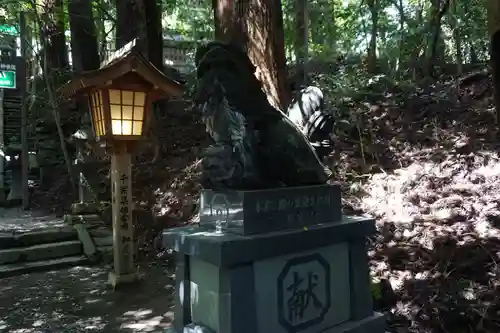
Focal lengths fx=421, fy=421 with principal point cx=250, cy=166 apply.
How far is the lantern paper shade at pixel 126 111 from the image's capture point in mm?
5000

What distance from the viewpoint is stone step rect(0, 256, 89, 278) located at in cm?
599

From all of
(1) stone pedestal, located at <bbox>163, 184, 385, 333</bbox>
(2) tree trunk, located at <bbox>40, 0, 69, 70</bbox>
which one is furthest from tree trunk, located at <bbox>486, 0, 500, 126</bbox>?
(2) tree trunk, located at <bbox>40, 0, 69, 70</bbox>

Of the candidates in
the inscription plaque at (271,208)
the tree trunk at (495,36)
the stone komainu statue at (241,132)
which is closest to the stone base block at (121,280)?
the inscription plaque at (271,208)

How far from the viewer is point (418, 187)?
233 inches

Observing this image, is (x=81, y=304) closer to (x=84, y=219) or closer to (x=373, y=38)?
(x=84, y=219)

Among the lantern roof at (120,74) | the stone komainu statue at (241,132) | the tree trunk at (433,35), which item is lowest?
the stone komainu statue at (241,132)

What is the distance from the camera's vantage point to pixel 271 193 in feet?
9.46

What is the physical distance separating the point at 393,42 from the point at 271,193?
11298 mm

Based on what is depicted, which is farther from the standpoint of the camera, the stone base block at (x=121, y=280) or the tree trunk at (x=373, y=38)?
the tree trunk at (x=373, y=38)

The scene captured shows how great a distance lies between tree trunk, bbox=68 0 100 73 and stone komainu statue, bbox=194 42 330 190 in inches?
328

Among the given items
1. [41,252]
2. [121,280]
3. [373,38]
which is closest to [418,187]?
[121,280]

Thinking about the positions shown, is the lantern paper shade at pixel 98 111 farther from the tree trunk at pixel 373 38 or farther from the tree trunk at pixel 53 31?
the tree trunk at pixel 373 38

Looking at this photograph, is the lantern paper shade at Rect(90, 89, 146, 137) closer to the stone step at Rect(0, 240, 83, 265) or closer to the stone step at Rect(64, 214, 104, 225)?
the stone step at Rect(0, 240, 83, 265)

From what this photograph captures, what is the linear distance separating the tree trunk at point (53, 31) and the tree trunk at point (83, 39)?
351mm
